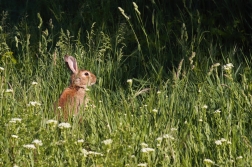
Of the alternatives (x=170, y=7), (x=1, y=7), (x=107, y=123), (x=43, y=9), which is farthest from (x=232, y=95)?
(x=1, y=7)

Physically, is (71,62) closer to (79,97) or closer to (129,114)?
(79,97)

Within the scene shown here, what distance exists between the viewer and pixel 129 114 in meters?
4.97

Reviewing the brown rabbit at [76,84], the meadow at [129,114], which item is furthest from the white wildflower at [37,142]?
the brown rabbit at [76,84]

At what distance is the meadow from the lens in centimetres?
413

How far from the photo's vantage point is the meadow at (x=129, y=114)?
4133mm

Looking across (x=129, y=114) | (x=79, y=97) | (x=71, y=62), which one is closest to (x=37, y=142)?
(x=129, y=114)

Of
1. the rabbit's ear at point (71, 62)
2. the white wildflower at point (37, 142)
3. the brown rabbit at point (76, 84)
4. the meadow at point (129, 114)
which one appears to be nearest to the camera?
the white wildflower at point (37, 142)

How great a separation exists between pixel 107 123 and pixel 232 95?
0.89 metres

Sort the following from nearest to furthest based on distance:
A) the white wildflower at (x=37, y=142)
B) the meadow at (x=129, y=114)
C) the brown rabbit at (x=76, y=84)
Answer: the white wildflower at (x=37, y=142)
the meadow at (x=129, y=114)
the brown rabbit at (x=76, y=84)

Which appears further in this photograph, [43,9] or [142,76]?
[43,9]

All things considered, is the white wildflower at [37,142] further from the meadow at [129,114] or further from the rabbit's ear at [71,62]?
the rabbit's ear at [71,62]

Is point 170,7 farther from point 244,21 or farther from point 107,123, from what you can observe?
point 107,123

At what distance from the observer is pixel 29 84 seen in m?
5.96

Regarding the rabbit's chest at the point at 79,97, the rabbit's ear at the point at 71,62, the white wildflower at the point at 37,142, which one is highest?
the rabbit's ear at the point at 71,62
